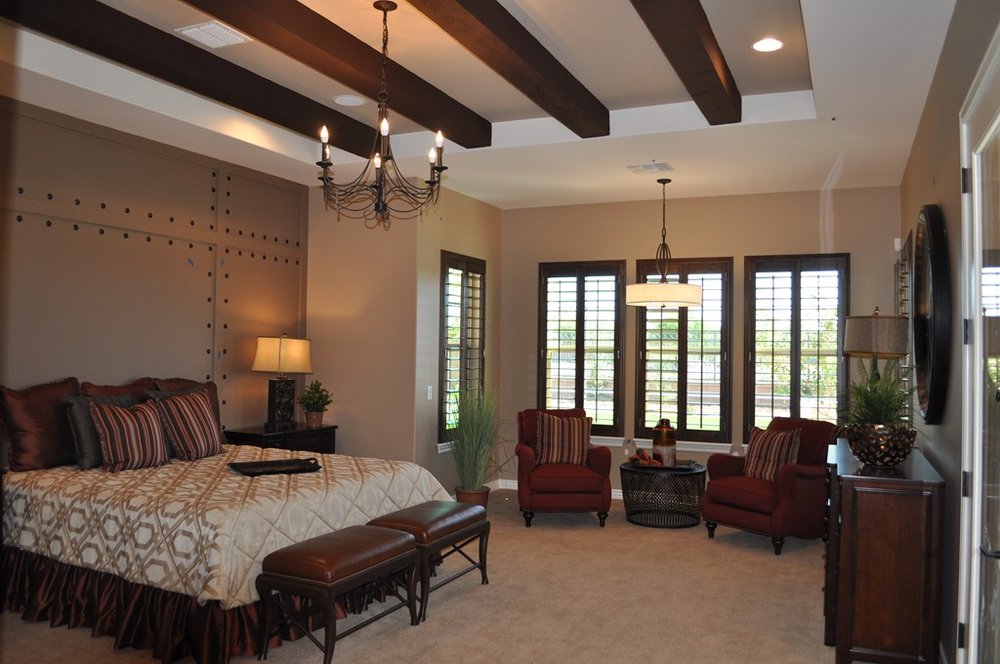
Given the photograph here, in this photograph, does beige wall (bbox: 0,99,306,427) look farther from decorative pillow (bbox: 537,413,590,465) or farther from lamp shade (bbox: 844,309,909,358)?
lamp shade (bbox: 844,309,909,358)

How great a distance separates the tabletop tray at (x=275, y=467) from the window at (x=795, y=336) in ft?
13.8

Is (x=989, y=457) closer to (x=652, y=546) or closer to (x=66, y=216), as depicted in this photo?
(x=652, y=546)

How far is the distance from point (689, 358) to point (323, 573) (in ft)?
15.7

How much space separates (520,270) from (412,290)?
1729mm

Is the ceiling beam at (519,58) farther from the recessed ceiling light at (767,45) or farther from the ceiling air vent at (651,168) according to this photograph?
the recessed ceiling light at (767,45)

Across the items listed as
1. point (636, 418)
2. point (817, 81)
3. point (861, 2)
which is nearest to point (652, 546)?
point (636, 418)

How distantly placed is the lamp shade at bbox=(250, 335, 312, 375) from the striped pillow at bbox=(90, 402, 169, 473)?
4.80 feet

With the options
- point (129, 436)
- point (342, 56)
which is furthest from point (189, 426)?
point (342, 56)

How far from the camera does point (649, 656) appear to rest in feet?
12.4

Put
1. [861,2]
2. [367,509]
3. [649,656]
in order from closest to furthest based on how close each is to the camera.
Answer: [861,2] < [649,656] < [367,509]

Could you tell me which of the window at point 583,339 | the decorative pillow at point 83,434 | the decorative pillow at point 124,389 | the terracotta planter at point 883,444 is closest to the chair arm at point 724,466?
the window at point 583,339

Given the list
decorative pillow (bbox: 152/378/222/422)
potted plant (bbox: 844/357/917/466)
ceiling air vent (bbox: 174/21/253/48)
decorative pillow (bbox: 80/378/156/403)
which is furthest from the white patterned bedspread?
potted plant (bbox: 844/357/917/466)

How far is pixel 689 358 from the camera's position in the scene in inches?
293

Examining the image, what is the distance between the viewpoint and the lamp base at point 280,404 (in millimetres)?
6270
